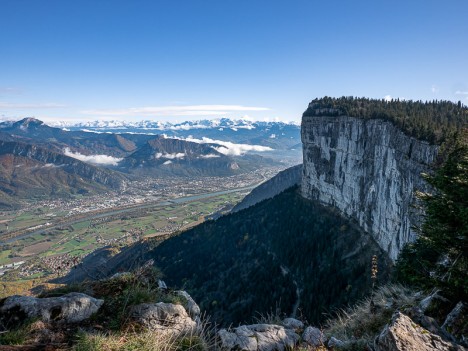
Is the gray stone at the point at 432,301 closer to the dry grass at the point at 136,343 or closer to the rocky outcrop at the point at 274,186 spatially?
the dry grass at the point at 136,343

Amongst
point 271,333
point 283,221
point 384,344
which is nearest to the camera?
point 384,344

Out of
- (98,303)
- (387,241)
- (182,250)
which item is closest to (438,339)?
(98,303)

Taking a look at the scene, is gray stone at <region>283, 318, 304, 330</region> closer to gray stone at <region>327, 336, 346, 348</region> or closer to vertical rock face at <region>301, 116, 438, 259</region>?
gray stone at <region>327, 336, 346, 348</region>

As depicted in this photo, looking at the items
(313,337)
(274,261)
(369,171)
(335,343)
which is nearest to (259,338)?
(313,337)

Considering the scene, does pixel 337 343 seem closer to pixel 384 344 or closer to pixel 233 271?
pixel 384 344

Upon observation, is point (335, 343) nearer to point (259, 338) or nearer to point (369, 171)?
point (259, 338)

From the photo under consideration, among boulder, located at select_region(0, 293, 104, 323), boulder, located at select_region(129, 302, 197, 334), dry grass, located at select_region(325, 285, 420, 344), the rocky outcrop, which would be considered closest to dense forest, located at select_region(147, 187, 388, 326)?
dry grass, located at select_region(325, 285, 420, 344)
